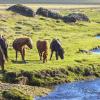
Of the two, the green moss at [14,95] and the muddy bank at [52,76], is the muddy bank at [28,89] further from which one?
the muddy bank at [52,76]

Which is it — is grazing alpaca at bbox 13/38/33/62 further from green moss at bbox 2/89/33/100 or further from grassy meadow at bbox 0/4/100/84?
green moss at bbox 2/89/33/100

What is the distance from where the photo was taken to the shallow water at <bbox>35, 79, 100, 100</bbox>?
34531 millimetres

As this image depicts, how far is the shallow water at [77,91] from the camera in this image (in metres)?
34.5

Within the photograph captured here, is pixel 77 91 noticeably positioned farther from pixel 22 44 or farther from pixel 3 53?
pixel 22 44

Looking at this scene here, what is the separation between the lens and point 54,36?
6362 centimetres

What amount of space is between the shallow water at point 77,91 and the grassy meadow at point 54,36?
5.65 ft

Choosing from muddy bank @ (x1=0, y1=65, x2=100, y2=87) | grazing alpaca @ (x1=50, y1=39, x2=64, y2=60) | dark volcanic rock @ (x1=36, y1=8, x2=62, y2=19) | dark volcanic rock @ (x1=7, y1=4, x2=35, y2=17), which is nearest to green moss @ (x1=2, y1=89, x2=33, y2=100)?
muddy bank @ (x1=0, y1=65, x2=100, y2=87)

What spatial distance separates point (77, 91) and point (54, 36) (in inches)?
1087

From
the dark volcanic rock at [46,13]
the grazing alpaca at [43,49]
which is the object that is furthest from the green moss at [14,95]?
the dark volcanic rock at [46,13]

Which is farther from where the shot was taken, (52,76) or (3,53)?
(3,53)

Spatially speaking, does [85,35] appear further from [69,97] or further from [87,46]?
[69,97]

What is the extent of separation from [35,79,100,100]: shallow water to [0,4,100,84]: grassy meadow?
1.72 meters

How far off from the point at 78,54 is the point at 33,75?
11.8 meters

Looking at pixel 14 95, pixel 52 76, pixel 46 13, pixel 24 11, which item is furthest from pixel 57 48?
pixel 46 13
